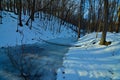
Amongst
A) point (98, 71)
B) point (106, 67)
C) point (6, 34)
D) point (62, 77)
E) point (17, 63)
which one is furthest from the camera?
point (6, 34)

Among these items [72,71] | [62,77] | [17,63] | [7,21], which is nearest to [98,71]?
[72,71]

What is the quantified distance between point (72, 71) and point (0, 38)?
11.0 meters

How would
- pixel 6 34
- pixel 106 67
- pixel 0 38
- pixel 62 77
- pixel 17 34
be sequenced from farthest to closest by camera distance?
1. pixel 17 34
2. pixel 6 34
3. pixel 0 38
4. pixel 106 67
5. pixel 62 77

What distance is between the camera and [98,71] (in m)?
9.24

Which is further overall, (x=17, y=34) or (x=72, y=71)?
(x=17, y=34)

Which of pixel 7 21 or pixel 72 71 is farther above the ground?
pixel 7 21

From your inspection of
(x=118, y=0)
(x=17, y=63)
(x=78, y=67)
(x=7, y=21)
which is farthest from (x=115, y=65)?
(x=118, y=0)

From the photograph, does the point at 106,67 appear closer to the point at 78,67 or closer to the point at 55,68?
the point at 78,67

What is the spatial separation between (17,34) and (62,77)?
13638mm

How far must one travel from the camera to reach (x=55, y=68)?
33.7 ft

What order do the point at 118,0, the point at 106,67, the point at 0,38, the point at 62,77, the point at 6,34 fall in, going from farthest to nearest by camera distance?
the point at 118,0, the point at 6,34, the point at 0,38, the point at 106,67, the point at 62,77

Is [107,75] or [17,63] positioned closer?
[107,75]

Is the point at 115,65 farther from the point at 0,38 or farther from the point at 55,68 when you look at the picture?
the point at 0,38

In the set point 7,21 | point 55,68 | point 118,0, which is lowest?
point 55,68
